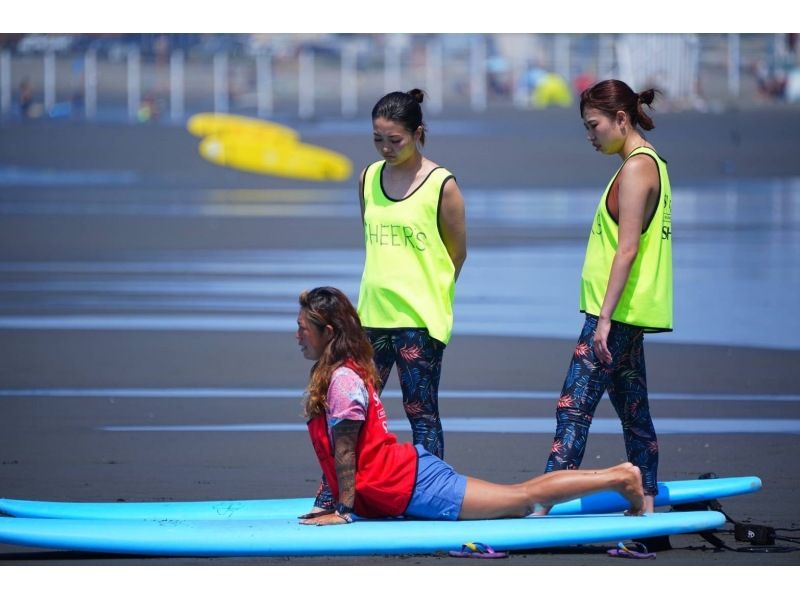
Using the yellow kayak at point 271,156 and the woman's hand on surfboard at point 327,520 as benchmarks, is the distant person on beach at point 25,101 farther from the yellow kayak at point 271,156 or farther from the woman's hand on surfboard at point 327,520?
the woman's hand on surfboard at point 327,520

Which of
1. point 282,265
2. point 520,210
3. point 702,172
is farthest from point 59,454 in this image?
point 702,172

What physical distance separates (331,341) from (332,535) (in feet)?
2.57

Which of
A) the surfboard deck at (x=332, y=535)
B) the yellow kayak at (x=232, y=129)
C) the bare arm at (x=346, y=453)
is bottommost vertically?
the surfboard deck at (x=332, y=535)

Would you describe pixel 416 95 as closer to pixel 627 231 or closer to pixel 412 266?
pixel 412 266

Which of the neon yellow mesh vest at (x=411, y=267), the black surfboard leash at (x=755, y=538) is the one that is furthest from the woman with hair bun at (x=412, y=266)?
the black surfboard leash at (x=755, y=538)

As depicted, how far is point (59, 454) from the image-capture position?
7926 millimetres

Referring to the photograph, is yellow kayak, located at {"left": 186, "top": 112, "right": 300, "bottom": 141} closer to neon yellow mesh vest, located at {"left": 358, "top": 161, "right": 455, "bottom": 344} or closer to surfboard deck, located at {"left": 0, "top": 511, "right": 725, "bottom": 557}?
neon yellow mesh vest, located at {"left": 358, "top": 161, "right": 455, "bottom": 344}

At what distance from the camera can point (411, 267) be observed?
6.30m

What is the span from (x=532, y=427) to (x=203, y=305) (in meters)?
5.24

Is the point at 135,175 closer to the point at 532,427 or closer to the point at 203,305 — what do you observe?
the point at 203,305

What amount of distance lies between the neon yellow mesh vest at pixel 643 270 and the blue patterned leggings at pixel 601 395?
3.2 inches

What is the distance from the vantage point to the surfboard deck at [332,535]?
5.69 m

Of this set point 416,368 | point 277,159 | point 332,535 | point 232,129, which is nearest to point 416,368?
point 416,368

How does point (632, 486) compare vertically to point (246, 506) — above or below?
above
